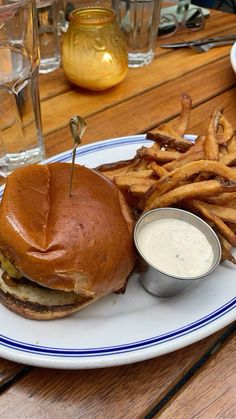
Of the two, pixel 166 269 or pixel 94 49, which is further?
pixel 94 49

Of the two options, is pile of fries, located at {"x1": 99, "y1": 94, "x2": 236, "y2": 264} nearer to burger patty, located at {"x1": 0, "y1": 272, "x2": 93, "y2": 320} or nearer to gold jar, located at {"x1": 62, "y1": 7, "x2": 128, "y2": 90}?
burger patty, located at {"x1": 0, "y1": 272, "x2": 93, "y2": 320}

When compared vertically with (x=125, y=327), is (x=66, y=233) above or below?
above

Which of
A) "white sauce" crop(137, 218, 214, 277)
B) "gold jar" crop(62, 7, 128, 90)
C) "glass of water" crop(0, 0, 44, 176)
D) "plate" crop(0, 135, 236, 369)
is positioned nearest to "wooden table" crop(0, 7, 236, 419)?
"plate" crop(0, 135, 236, 369)

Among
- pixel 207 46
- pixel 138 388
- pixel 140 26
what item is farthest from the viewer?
pixel 207 46

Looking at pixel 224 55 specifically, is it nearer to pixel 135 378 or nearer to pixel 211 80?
pixel 211 80

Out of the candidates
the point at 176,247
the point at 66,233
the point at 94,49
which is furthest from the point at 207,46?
the point at 66,233

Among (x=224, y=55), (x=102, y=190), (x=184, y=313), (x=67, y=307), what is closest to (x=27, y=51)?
(x=102, y=190)

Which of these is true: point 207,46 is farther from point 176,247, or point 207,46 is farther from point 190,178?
point 176,247
